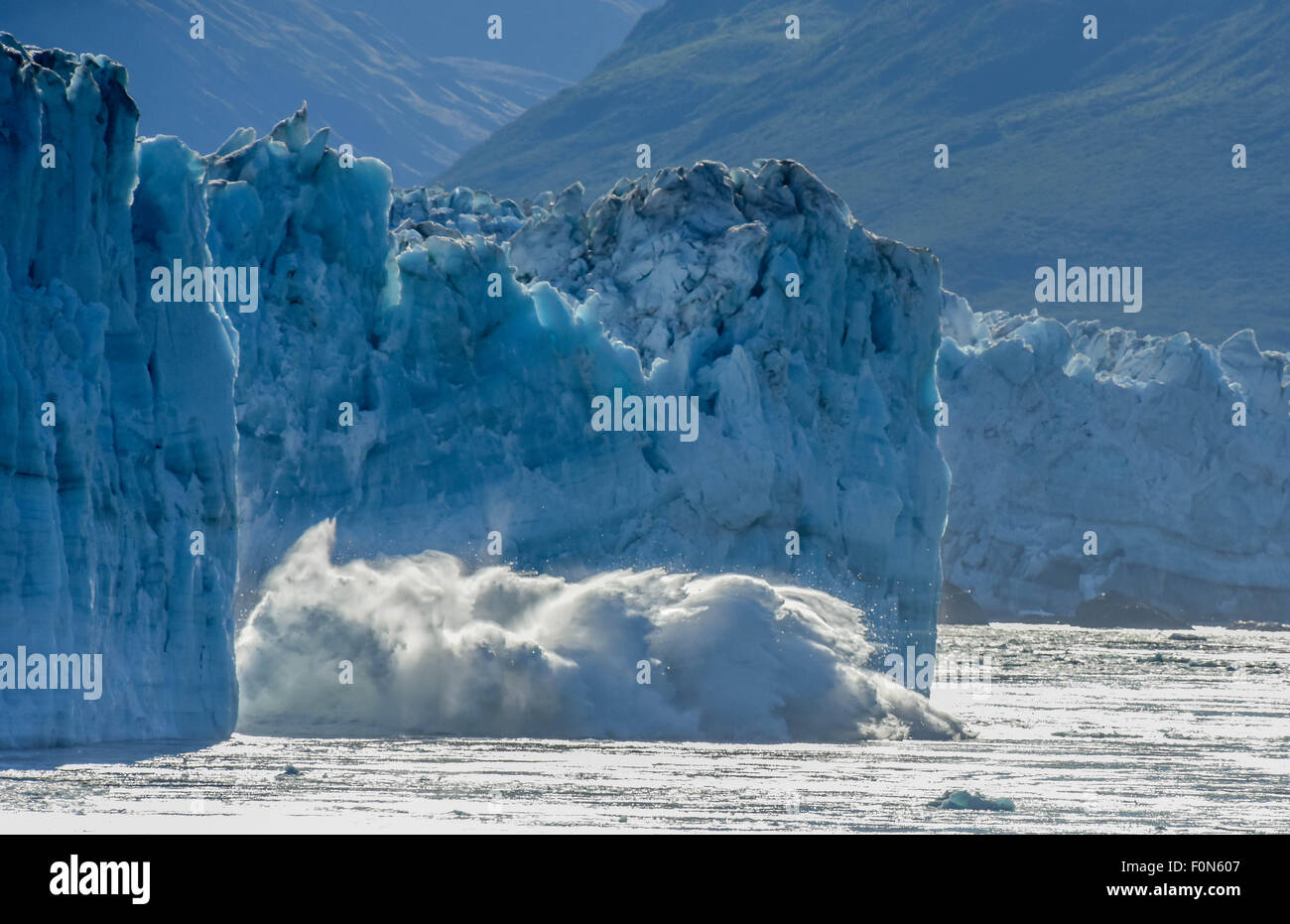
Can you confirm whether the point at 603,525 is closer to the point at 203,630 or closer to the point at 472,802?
the point at 203,630

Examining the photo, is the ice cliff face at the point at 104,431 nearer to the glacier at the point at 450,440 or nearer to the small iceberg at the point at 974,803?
the glacier at the point at 450,440

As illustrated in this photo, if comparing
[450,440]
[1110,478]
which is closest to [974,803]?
[450,440]

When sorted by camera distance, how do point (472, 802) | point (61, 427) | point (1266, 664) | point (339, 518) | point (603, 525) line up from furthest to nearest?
point (1266, 664) < point (603, 525) < point (339, 518) < point (61, 427) < point (472, 802)

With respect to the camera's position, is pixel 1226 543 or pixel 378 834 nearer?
pixel 378 834

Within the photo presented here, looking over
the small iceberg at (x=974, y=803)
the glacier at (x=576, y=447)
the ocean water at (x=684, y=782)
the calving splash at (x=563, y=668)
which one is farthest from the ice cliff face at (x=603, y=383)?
the small iceberg at (x=974, y=803)

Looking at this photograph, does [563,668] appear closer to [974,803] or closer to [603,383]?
[603,383]
